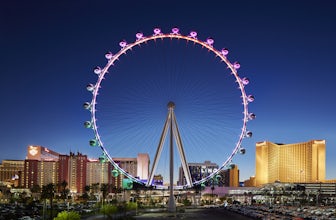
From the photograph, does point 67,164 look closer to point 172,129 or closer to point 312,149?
point 312,149

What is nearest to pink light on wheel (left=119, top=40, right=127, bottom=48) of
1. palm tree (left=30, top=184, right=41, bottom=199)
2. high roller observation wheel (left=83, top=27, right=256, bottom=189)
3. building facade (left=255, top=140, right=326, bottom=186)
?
high roller observation wheel (left=83, top=27, right=256, bottom=189)

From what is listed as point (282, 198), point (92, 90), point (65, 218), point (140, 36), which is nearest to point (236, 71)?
point (140, 36)

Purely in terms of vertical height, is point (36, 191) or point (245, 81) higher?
point (245, 81)

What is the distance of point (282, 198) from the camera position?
470 ft

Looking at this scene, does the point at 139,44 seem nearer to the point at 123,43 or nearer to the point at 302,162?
the point at 123,43

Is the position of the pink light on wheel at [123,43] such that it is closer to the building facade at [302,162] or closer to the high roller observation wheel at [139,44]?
the high roller observation wheel at [139,44]

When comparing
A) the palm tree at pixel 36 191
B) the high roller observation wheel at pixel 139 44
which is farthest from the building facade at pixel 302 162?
the high roller observation wheel at pixel 139 44

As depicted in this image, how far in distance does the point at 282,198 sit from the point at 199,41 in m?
104

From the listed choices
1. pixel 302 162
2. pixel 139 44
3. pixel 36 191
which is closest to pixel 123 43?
pixel 139 44

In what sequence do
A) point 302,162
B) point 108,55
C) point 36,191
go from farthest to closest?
point 302,162
point 36,191
point 108,55

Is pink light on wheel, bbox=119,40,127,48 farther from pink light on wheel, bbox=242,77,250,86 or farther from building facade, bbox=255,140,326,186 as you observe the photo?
building facade, bbox=255,140,326,186

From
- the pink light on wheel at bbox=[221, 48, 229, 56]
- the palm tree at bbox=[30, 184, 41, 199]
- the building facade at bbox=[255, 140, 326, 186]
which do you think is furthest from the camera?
the building facade at bbox=[255, 140, 326, 186]

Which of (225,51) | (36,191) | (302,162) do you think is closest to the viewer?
(225,51)

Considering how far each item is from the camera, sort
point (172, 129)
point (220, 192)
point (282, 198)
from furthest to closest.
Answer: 1. point (220, 192)
2. point (282, 198)
3. point (172, 129)
